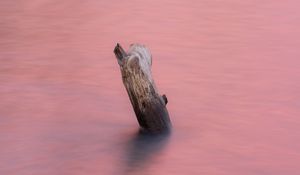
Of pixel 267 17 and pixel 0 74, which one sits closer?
pixel 0 74

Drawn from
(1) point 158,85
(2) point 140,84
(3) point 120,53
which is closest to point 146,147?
(2) point 140,84

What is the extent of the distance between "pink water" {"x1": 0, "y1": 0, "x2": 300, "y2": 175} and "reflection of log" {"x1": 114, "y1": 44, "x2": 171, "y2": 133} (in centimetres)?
19

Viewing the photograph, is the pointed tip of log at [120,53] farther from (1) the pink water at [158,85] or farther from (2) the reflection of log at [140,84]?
(1) the pink water at [158,85]

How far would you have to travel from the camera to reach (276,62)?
504 centimetres

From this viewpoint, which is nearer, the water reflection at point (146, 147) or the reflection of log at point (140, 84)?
the reflection of log at point (140, 84)

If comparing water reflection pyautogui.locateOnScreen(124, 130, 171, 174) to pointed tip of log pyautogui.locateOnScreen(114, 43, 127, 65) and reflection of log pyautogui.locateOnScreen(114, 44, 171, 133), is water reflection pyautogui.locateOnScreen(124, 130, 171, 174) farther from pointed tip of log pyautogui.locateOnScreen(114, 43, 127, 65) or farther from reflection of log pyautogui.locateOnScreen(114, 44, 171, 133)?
pointed tip of log pyautogui.locateOnScreen(114, 43, 127, 65)

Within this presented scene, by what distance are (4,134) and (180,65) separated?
122 centimetres

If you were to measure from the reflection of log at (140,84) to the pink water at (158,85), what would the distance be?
0.63ft

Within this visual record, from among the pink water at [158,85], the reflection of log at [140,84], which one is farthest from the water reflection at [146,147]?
the reflection of log at [140,84]

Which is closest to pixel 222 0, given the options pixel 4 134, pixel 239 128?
pixel 239 128

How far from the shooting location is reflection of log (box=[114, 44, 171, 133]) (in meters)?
3.76

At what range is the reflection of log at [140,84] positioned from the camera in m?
3.76

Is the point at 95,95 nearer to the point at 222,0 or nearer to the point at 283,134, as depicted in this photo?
the point at 283,134

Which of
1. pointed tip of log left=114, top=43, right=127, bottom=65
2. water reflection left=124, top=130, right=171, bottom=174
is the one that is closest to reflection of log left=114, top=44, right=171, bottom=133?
pointed tip of log left=114, top=43, right=127, bottom=65
